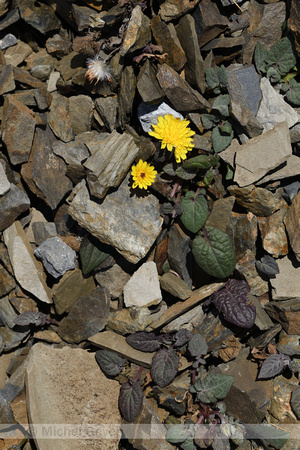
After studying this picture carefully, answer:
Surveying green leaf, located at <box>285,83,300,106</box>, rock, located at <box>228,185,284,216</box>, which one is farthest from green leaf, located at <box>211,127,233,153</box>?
green leaf, located at <box>285,83,300,106</box>

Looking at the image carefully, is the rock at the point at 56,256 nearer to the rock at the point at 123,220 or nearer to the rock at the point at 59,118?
the rock at the point at 123,220

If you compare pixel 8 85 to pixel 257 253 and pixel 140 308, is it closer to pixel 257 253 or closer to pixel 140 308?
pixel 140 308

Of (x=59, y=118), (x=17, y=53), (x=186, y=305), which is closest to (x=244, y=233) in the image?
(x=186, y=305)

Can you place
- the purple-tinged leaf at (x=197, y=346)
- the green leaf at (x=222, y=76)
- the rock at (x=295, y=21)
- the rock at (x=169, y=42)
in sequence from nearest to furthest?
1. the rock at (x=295, y=21)
2. the rock at (x=169, y=42)
3. the green leaf at (x=222, y=76)
4. the purple-tinged leaf at (x=197, y=346)

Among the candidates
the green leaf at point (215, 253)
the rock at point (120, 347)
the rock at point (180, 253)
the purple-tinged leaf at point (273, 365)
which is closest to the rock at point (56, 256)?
the rock at point (120, 347)

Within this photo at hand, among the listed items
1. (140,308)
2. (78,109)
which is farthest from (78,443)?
(78,109)

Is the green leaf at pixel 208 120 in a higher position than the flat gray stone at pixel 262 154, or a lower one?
higher

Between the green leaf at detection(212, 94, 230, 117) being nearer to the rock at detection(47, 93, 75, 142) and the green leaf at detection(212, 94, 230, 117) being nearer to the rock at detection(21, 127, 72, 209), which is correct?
the rock at detection(47, 93, 75, 142)
